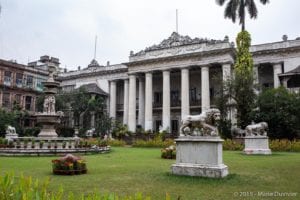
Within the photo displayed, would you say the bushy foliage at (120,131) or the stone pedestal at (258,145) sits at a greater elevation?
the bushy foliage at (120,131)

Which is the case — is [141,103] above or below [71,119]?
above

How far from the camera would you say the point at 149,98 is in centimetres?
4250

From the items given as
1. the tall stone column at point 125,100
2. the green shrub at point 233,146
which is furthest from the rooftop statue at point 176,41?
the green shrub at point 233,146

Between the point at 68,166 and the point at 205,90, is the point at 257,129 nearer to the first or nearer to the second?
the point at 68,166

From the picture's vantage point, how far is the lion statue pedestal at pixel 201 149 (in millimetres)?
9281

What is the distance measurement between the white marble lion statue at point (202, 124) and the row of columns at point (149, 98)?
28021mm

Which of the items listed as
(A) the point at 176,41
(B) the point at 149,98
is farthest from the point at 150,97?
(A) the point at 176,41

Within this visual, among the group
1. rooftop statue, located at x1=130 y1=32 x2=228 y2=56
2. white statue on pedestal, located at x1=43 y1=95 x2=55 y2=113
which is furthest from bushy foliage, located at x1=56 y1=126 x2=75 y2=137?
white statue on pedestal, located at x1=43 y1=95 x2=55 y2=113

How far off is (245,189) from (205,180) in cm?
136

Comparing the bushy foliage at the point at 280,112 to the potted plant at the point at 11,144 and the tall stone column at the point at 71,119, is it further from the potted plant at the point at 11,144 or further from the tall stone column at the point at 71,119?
the tall stone column at the point at 71,119

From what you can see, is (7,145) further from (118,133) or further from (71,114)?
(71,114)

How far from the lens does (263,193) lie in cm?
714

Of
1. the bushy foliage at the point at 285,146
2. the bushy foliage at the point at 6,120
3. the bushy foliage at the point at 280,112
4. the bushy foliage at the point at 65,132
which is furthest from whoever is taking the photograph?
the bushy foliage at the point at 65,132

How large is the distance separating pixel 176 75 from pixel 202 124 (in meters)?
37.6
